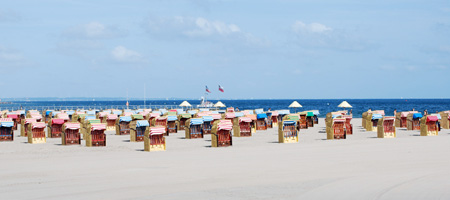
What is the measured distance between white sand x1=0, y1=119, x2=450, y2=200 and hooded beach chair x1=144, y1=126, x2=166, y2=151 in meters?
0.41

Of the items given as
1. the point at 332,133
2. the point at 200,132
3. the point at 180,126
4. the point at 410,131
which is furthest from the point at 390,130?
the point at 180,126

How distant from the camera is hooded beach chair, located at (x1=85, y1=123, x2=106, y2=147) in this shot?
22.5m

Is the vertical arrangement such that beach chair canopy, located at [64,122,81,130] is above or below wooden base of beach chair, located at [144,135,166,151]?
above

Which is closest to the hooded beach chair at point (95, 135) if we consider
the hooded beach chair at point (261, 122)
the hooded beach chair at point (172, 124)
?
the hooded beach chair at point (172, 124)

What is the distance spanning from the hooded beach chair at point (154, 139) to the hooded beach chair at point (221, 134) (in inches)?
85.9

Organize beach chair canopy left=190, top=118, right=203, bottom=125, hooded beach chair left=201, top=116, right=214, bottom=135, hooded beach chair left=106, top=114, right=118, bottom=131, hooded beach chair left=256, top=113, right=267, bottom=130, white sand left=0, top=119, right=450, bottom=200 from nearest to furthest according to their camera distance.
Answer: white sand left=0, top=119, right=450, bottom=200, beach chair canopy left=190, top=118, right=203, bottom=125, hooded beach chair left=201, top=116, right=214, bottom=135, hooded beach chair left=256, top=113, right=267, bottom=130, hooded beach chair left=106, top=114, right=118, bottom=131

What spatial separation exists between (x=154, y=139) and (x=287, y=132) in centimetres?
589

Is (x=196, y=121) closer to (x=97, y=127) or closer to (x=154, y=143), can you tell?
(x=97, y=127)

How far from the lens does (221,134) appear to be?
21734mm

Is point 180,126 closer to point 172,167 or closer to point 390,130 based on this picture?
point 390,130

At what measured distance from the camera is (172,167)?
47.4ft

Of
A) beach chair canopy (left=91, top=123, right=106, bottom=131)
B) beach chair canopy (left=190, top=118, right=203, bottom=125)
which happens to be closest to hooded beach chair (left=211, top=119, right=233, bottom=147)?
beach chair canopy (left=91, top=123, right=106, bottom=131)

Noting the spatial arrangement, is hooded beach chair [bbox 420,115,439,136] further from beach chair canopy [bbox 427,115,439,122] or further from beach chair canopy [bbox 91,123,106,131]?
beach chair canopy [bbox 91,123,106,131]

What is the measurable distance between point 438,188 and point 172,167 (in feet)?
21.0
